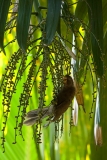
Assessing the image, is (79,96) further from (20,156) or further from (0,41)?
(20,156)

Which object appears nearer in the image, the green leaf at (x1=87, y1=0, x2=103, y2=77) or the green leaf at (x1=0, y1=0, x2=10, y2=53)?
the green leaf at (x1=0, y1=0, x2=10, y2=53)

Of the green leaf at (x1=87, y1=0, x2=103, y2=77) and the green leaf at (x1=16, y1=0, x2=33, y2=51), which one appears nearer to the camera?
→ the green leaf at (x1=16, y1=0, x2=33, y2=51)

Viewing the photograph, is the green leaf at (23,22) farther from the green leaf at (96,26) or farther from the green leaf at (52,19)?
the green leaf at (96,26)

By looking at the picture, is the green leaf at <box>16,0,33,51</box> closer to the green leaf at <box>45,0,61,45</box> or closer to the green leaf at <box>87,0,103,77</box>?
the green leaf at <box>45,0,61,45</box>

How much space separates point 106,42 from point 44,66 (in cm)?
44

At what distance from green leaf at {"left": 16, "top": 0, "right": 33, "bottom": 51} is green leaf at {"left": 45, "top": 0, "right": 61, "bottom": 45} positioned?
1.5 inches

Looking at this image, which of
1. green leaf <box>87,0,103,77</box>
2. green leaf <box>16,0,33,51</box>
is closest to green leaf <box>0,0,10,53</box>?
green leaf <box>16,0,33,51</box>

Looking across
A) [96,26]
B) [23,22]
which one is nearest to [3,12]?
[23,22]

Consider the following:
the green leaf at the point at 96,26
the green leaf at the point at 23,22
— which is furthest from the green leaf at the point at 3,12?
the green leaf at the point at 96,26

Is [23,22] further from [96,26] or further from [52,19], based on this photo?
[96,26]

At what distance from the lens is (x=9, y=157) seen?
4.33ft

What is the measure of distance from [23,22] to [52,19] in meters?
0.06

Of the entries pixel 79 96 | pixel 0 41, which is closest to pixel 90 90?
pixel 79 96

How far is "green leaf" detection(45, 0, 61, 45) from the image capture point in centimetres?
56
